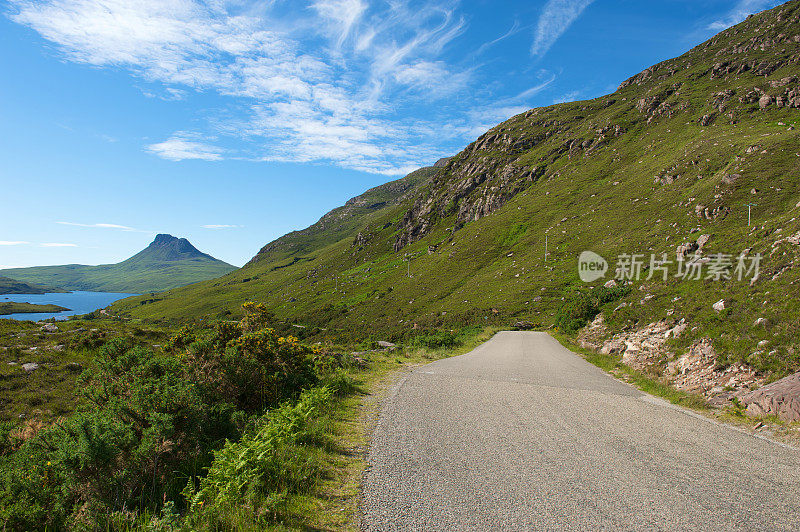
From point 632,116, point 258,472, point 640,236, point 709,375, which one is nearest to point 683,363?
point 709,375

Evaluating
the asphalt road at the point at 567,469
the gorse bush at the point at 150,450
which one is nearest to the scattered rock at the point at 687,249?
the asphalt road at the point at 567,469

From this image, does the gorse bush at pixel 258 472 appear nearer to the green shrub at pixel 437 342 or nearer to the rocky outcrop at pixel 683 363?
the rocky outcrop at pixel 683 363

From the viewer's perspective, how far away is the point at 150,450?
5523 millimetres

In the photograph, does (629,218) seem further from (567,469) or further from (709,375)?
(567,469)

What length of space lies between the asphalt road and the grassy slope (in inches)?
223

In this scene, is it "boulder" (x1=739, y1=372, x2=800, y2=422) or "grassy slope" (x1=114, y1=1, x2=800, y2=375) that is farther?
"grassy slope" (x1=114, y1=1, x2=800, y2=375)

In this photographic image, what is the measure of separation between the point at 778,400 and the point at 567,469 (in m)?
7.16

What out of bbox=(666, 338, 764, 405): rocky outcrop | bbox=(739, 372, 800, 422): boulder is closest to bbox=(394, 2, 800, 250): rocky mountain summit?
bbox=(666, 338, 764, 405): rocky outcrop

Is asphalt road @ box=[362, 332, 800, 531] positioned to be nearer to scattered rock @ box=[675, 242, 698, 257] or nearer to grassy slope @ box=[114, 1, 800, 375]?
grassy slope @ box=[114, 1, 800, 375]

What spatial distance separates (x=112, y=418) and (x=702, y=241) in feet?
132

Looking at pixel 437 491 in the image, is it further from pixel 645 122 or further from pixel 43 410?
pixel 645 122

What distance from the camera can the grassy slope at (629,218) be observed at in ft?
57.7

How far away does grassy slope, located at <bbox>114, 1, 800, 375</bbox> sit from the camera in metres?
17.6

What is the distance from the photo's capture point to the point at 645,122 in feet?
343
